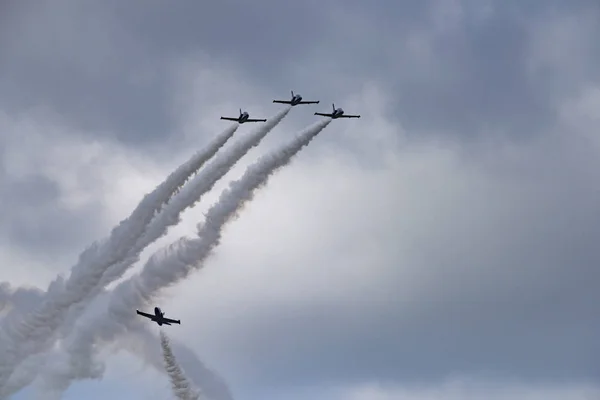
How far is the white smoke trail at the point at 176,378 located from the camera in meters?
143

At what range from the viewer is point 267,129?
141 metres

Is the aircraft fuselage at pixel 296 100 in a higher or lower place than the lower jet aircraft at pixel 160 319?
higher

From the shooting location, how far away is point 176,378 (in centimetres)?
14338

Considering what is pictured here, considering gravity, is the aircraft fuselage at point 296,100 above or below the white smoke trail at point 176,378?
above

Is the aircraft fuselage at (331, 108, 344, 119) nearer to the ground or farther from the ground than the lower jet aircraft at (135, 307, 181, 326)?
farther from the ground

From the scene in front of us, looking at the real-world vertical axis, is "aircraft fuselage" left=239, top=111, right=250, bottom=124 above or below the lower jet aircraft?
above

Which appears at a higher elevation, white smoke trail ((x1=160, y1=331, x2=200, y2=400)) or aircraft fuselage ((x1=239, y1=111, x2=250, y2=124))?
aircraft fuselage ((x1=239, y1=111, x2=250, y2=124))

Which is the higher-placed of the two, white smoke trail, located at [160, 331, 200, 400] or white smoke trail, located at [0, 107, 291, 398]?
white smoke trail, located at [0, 107, 291, 398]

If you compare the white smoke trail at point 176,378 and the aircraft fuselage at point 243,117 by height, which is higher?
the aircraft fuselage at point 243,117

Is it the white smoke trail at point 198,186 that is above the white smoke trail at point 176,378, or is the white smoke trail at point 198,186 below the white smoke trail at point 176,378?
above

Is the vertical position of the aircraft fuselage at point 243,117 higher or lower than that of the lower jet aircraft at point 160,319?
higher

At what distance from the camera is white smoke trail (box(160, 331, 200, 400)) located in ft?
468

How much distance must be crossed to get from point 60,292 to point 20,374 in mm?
11194

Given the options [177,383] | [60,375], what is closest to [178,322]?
[177,383]
